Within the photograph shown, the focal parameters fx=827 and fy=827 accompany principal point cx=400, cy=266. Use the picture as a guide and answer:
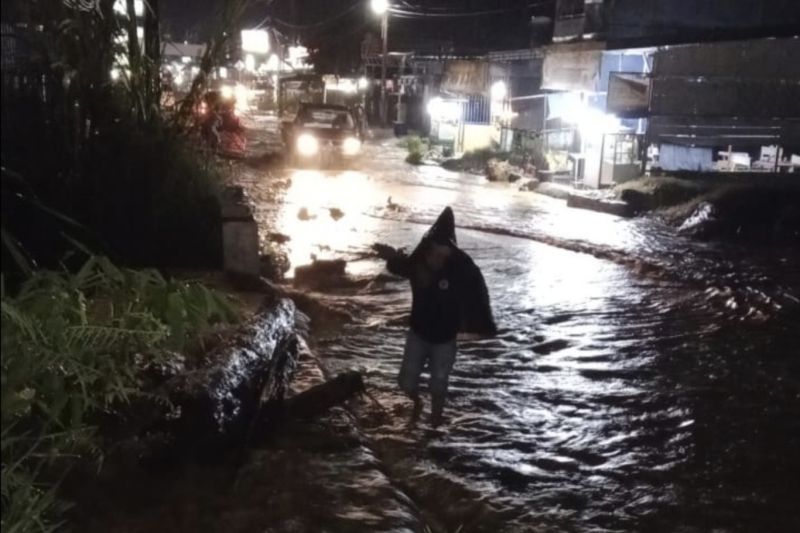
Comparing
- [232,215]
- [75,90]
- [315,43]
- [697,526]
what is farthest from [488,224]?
[315,43]

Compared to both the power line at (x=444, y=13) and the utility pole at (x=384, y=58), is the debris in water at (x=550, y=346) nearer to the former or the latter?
the utility pole at (x=384, y=58)

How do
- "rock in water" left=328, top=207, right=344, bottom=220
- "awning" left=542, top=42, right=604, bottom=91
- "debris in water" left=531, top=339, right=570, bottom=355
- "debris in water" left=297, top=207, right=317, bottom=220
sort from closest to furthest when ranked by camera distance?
1. "debris in water" left=531, top=339, right=570, bottom=355
2. "debris in water" left=297, top=207, right=317, bottom=220
3. "rock in water" left=328, top=207, right=344, bottom=220
4. "awning" left=542, top=42, right=604, bottom=91

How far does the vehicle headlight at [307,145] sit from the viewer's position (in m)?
27.5

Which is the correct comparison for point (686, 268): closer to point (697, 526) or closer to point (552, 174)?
point (697, 526)

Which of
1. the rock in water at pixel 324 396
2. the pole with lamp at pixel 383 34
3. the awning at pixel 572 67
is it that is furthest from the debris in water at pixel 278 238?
the pole with lamp at pixel 383 34

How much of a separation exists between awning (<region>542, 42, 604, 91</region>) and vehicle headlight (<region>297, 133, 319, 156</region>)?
768cm

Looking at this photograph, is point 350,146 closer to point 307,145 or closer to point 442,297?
point 307,145

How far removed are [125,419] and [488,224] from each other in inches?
511

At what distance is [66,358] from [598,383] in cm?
594

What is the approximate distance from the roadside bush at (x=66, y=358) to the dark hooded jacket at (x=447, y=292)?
2.09 metres

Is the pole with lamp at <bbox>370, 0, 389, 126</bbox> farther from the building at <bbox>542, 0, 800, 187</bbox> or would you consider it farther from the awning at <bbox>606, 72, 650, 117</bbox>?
the awning at <bbox>606, 72, 650, 117</bbox>

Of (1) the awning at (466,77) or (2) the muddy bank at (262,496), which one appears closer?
(2) the muddy bank at (262,496)

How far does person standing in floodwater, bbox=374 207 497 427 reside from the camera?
706 cm

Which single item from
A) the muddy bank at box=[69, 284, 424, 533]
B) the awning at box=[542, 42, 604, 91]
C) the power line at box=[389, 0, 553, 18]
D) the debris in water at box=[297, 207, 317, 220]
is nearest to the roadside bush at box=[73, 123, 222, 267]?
the muddy bank at box=[69, 284, 424, 533]
